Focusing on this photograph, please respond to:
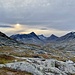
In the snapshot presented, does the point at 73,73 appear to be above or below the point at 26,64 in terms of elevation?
below

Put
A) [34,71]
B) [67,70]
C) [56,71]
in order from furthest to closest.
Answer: [67,70], [56,71], [34,71]

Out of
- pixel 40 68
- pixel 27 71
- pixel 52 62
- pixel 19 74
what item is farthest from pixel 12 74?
pixel 52 62

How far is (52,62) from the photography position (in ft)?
204

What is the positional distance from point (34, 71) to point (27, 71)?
5.04ft

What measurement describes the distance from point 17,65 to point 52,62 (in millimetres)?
16182

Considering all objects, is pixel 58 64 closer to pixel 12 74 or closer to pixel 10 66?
pixel 10 66

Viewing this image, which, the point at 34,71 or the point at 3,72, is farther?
the point at 34,71

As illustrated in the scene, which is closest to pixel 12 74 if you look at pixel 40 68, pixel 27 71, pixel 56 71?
pixel 27 71

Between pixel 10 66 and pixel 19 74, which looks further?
pixel 10 66

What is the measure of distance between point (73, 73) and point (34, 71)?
18879 mm

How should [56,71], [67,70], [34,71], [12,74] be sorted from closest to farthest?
1. [12,74]
2. [34,71]
3. [56,71]
4. [67,70]

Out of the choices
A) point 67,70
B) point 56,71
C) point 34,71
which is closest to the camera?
point 34,71

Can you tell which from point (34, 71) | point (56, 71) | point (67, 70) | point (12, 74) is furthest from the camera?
point (67, 70)

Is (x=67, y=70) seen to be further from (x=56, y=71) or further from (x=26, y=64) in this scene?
(x=26, y=64)
